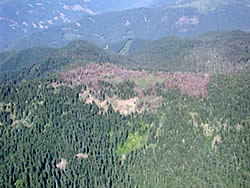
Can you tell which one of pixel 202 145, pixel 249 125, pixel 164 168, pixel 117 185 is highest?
pixel 249 125

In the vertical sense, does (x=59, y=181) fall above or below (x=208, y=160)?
below

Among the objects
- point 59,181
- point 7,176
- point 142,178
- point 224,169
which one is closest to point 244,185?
point 224,169

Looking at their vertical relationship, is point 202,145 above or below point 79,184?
above

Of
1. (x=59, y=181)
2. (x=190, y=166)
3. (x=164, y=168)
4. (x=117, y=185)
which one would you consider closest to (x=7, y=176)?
(x=59, y=181)

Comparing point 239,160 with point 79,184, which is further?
point 79,184

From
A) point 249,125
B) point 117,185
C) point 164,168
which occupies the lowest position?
point 117,185

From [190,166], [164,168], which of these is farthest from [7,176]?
[190,166]

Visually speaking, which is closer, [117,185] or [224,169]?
[224,169]

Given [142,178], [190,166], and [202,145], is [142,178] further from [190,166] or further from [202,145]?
[202,145]

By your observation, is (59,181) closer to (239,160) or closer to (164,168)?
(164,168)
